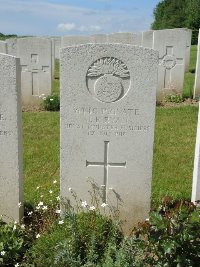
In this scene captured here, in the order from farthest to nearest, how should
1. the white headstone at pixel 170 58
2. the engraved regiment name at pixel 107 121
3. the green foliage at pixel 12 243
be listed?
the white headstone at pixel 170 58 → the engraved regiment name at pixel 107 121 → the green foliage at pixel 12 243

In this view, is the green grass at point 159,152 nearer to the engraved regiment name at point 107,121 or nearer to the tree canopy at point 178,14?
the engraved regiment name at point 107,121

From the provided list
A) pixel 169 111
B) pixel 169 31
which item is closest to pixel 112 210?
pixel 169 111

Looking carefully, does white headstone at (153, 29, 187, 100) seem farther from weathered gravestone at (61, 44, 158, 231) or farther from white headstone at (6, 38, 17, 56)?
weathered gravestone at (61, 44, 158, 231)

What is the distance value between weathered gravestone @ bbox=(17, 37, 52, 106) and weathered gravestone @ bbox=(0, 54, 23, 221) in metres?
6.40

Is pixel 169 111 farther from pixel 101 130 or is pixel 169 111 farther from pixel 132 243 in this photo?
pixel 132 243

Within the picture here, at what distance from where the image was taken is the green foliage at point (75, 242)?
3.34m

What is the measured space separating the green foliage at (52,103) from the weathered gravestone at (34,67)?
2.07ft

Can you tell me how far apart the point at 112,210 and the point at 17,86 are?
1.65m

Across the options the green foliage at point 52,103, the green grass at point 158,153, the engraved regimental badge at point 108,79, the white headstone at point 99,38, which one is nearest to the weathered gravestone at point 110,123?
the engraved regimental badge at point 108,79

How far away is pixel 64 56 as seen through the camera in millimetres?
3932

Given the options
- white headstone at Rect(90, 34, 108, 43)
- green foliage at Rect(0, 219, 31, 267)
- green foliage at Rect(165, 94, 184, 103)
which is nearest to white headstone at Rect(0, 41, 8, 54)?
white headstone at Rect(90, 34, 108, 43)

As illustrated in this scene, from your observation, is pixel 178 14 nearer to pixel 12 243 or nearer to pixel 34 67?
pixel 34 67

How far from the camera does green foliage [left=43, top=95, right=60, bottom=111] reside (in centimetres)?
1012

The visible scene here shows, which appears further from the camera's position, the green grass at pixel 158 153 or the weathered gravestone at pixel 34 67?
the weathered gravestone at pixel 34 67
